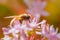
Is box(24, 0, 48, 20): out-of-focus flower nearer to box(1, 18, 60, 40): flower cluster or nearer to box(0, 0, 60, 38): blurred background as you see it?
box(1, 18, 60, 40): flower cluster

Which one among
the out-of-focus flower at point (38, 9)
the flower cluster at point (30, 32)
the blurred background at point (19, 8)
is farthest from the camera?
the blurred background at point (19, 8)

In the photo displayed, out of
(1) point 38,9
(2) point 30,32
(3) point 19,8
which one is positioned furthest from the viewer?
(3) point 19,8

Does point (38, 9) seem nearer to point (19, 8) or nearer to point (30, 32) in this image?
point (30, 32)

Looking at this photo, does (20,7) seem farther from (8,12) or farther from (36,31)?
(36,31)

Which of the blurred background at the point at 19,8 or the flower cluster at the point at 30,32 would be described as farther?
the blurred background at the point at 19,8

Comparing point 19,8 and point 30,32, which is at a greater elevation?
point 19,8

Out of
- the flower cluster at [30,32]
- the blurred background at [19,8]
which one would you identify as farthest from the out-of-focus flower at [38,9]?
the blurred background at [19,8]

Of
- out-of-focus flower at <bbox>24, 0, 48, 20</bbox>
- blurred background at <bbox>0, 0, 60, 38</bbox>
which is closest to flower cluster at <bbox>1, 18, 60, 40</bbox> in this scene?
out-of-focus flower at <bbox>24, 0, 48, 20</bbox>

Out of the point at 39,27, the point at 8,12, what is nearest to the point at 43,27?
the point at 39,27

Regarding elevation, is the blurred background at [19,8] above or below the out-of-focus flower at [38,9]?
above

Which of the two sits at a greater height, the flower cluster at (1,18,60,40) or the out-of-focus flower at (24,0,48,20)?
the out-of-focus flower at (24,0,48,20)

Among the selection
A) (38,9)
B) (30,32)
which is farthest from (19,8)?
(30,32)

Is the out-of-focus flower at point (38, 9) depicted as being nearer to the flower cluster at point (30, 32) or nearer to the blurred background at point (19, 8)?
the flower cluster at point (30, 32)
